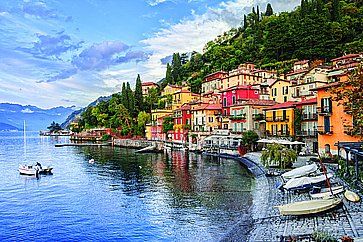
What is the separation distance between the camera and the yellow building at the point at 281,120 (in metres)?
51.5

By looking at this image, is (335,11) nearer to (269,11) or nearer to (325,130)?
(269,11)

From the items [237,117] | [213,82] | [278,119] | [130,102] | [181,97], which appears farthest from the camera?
[130,102]

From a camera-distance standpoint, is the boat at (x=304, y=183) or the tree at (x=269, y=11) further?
the tree at (x=269, y=11)

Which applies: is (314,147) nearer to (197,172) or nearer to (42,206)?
(197,172)

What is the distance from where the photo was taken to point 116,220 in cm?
2306

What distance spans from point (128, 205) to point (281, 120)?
107 feet

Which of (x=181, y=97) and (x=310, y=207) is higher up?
(x=181, y=97)

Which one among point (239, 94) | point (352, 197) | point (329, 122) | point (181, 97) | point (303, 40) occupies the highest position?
point (303, 40)

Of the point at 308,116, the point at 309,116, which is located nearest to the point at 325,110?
the point at 309,116

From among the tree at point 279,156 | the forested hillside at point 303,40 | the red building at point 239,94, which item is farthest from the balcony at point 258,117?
the forested hillside at point 303,40

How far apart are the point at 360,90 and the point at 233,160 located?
35.9 meters

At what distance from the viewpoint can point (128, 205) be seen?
26859 mm

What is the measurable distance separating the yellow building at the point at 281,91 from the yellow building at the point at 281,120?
28.2ft

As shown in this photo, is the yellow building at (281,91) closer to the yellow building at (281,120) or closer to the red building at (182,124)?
the yellow building at (281,120)
